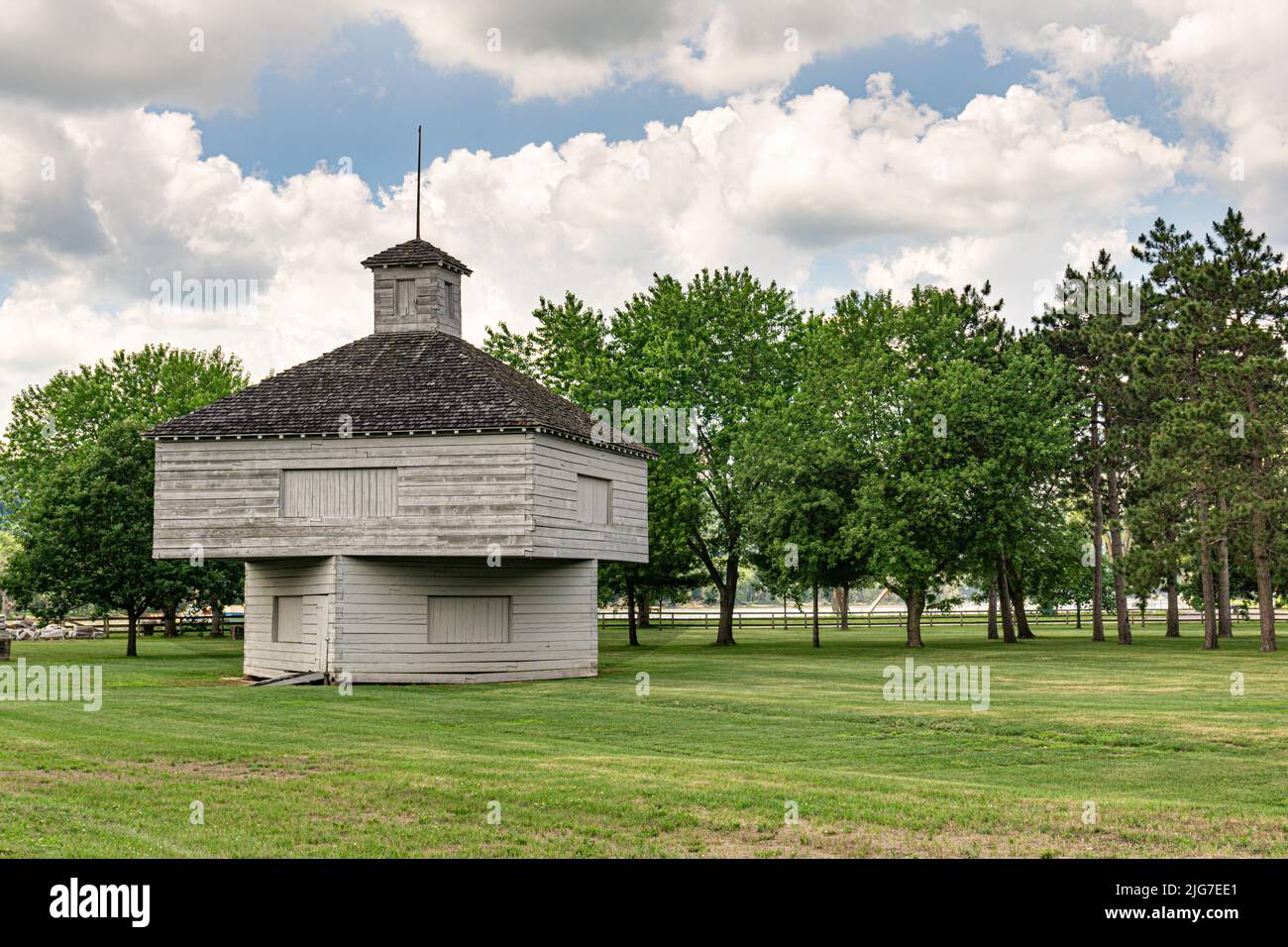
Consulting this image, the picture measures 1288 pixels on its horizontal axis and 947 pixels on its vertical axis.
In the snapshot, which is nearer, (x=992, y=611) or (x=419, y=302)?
(x=419, y=302)

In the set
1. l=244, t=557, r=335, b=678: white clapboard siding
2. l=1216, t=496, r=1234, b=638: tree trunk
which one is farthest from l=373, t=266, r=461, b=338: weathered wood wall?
l=1216, t=496, r=1234, b=638: tree trunk

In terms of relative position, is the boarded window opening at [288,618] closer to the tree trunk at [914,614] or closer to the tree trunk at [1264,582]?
the tree trunk at [914,614]

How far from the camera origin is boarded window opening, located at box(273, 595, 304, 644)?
117 feet

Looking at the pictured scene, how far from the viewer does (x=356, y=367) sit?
3703 cm

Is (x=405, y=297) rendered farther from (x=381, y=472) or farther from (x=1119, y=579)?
(x=1119, y=579)

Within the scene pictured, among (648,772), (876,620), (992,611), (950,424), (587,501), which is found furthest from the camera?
(876,620)

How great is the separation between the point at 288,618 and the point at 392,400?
285 inches

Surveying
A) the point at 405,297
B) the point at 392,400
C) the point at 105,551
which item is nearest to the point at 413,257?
the point at 405,297

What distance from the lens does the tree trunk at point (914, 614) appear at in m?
52.3

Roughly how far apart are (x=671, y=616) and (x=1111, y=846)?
81.7m

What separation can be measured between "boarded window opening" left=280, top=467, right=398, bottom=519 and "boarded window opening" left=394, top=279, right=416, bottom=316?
300 inches

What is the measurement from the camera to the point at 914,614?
52938 millimetres
